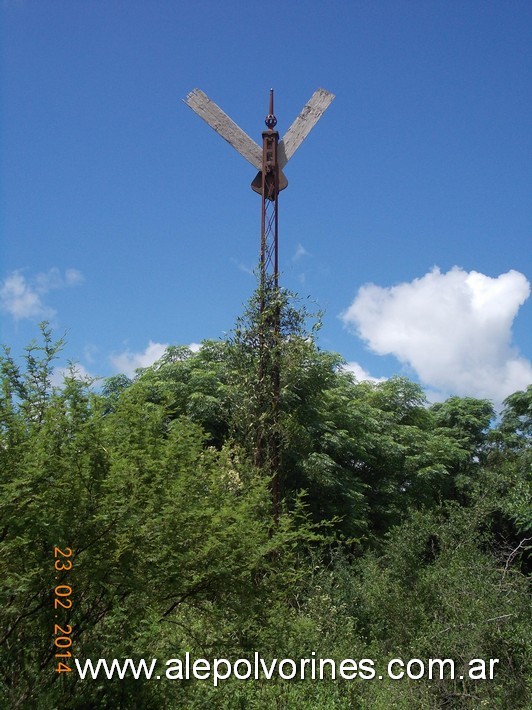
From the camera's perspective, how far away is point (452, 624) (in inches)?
357

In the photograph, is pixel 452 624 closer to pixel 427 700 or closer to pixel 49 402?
pixel 427 700

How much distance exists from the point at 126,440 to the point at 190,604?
136cm

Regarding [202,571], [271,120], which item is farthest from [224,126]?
[202,571]

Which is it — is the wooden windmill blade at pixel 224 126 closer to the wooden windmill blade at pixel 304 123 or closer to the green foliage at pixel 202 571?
the wooden windmill blade at pixel 304 123

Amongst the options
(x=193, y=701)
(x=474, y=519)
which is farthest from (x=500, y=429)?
(x=193, y=701)

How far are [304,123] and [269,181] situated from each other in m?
1.04

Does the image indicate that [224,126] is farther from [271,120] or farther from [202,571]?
[202,571]

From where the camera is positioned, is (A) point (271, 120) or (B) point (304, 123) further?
(B) point (304, 123)

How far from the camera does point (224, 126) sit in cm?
995
